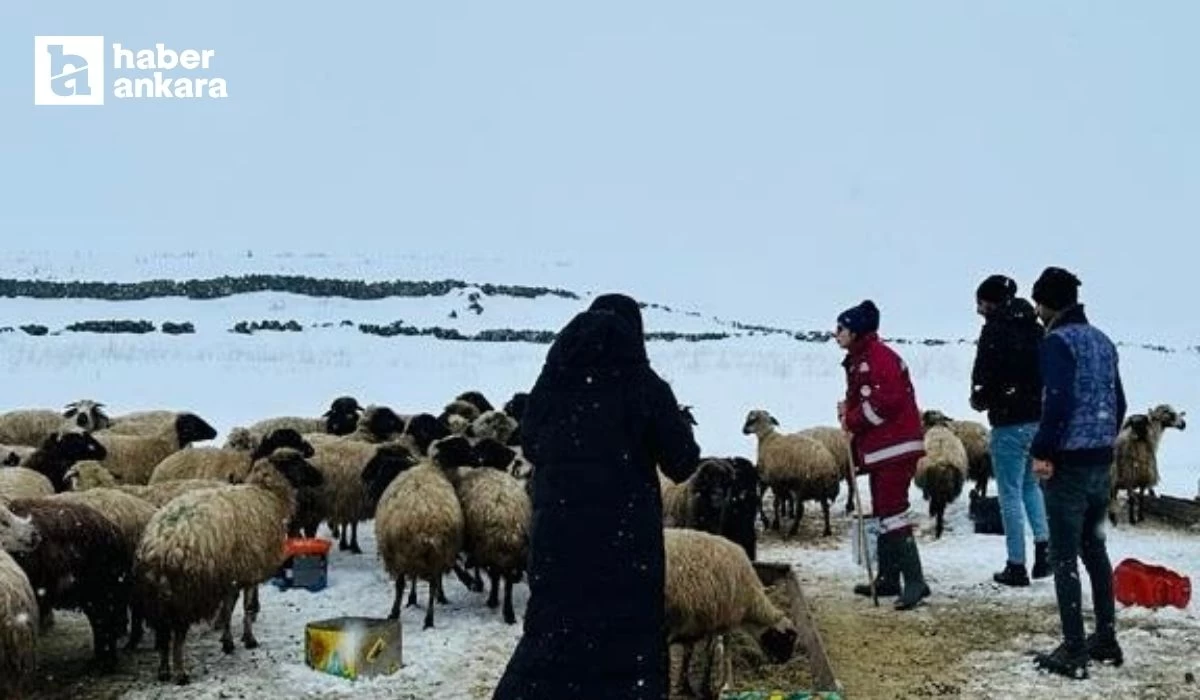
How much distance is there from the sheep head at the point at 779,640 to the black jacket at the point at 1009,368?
305 centimetres

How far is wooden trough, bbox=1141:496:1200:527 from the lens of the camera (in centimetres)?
1214

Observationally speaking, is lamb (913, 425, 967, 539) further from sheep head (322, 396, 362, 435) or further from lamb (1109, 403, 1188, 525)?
sheep head (322, 396, 362, 435)

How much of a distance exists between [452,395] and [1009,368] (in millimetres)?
15346

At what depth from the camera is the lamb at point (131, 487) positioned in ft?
27.5

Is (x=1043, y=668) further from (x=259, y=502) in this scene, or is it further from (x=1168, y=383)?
(x=1168, y=383)

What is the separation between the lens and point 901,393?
8.05 m

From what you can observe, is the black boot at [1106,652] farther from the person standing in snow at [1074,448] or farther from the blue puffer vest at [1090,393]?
the blue puffer vest at [1090,393]

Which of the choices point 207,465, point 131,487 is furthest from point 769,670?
point 207,465

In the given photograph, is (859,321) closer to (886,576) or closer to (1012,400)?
(1012,400)

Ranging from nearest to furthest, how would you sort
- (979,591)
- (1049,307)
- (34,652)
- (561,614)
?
(561,614)
(34,652)
(1049,307)
(979,591)

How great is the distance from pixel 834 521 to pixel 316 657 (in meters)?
6.67

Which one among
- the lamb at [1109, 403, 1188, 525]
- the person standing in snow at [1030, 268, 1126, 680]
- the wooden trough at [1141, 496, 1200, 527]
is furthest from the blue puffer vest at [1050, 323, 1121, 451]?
the wooden trough at [1141, 496, 1200, 527]

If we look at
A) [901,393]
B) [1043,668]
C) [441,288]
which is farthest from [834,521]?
[441,288]

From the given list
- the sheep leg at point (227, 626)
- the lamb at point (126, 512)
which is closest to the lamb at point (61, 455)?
the lamb at point (126, 512)
